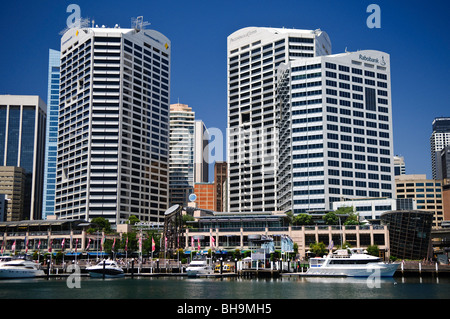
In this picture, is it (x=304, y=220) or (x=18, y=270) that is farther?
(x=304, y=220)

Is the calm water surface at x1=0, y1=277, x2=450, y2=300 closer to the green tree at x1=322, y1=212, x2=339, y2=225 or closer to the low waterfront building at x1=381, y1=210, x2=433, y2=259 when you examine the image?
the low waterfront building at x1=381, y1=210, x2=433, y2=259

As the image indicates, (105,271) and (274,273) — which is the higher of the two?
(105,271)

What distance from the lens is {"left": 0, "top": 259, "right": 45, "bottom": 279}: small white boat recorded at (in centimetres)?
11706

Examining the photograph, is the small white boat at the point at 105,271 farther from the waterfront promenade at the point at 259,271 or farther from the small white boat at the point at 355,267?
the small white boat at the point at 355,267

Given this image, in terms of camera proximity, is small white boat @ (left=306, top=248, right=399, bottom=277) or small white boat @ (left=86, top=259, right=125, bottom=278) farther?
small white boat @ (left=86, top=259, right=125, bottom=278)

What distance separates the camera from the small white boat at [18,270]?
117 metres

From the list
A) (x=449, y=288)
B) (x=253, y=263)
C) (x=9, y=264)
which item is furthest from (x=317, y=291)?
(x=9, y=264)

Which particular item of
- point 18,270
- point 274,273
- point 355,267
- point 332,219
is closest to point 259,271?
point 274,273

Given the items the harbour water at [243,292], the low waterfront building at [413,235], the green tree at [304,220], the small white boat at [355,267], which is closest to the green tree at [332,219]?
the green tree at [304,220]

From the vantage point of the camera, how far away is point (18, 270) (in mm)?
118938

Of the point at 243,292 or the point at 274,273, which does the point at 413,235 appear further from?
the point at 243,292

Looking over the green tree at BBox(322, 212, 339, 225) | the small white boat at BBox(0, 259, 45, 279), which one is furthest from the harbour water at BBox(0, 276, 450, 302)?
the green tree at BBox(322, 212, 339, 225)

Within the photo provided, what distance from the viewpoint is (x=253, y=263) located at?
127 m
